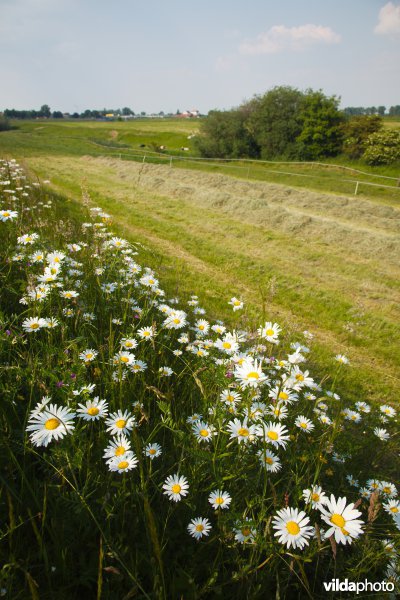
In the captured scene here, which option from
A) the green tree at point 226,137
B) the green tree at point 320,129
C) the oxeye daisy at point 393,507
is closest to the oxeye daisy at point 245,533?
the oxeye daisy at point 393,507

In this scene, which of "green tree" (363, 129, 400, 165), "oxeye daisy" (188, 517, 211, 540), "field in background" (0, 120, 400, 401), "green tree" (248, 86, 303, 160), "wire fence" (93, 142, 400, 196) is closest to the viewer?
"oxeye daisy" (188, 517, 211, 540)

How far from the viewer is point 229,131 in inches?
1448

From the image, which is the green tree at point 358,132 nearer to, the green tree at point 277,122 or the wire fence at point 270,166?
the wire fence at point 270,166

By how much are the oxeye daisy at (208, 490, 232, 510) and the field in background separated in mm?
917

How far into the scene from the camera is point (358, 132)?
105 ft

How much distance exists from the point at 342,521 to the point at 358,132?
122 ft

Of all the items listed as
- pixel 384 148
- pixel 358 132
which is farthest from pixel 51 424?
pixel 358 132

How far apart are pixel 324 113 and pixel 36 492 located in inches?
1560

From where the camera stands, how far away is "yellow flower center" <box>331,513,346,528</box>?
132 centimetres

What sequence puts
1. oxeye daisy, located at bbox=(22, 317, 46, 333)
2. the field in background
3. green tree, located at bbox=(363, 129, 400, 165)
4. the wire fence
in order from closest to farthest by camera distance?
1. oxeye daisy, located at bbox=(22, 317, 46, 333)
2. the field in background
3. the wire fence
4. green tree, located at bbox=(363, 129, 400, 165)

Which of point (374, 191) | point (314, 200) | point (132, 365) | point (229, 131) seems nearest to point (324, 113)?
point (229, 131)

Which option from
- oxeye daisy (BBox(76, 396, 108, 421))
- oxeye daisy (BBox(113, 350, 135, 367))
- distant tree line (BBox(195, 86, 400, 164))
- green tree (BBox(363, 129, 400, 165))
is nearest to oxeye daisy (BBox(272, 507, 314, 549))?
oxeye daisy (BBox(76, 396, 108, 421))

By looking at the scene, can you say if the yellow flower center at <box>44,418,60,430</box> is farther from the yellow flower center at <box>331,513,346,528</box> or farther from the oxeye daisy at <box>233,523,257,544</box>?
the yellow flower center at <box>331,513,346,528</box>

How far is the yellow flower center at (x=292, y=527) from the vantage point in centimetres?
134
